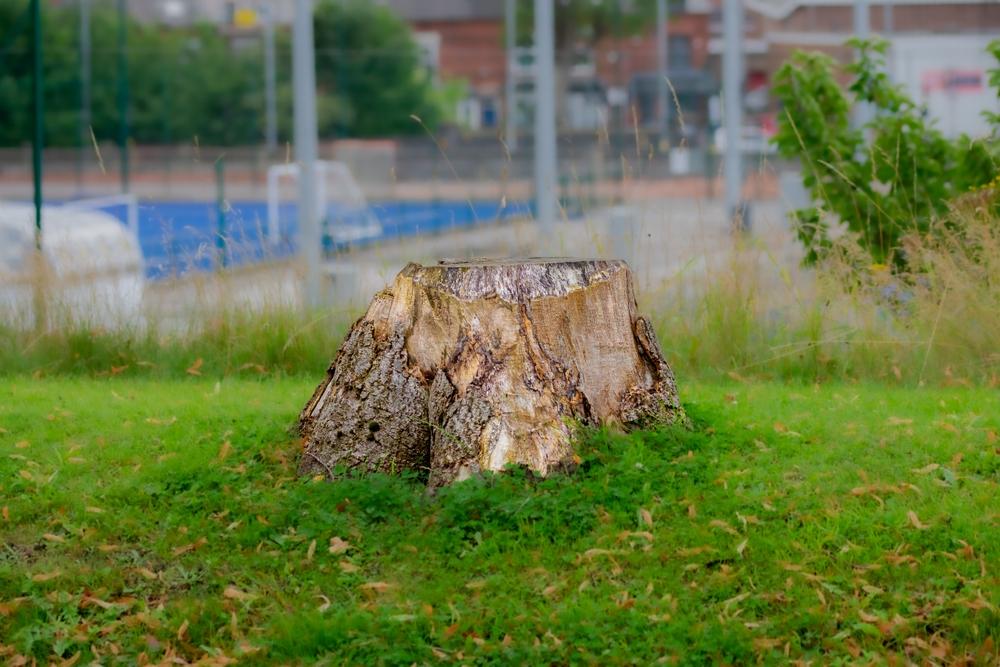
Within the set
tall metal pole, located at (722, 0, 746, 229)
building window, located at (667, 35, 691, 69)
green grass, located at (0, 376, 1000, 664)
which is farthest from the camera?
building window, located at (667, 35, 691, 69)

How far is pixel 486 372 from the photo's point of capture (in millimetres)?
5641

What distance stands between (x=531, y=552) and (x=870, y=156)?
5.71 metres

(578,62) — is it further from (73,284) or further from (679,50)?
(73,284)

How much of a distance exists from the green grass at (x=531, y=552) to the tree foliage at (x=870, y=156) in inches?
151

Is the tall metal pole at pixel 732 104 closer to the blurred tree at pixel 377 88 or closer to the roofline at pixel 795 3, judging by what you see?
the blurred tree at pixel 377 88

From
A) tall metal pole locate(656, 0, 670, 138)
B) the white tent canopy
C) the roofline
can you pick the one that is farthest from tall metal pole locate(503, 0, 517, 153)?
the white tent canopy

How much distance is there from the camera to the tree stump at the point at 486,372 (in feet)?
18.4

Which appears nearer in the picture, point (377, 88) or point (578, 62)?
point (377, 88)

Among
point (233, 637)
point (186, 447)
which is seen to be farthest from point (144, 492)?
point (233, 637)

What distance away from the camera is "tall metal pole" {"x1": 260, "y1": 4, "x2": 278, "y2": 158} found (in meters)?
38.5

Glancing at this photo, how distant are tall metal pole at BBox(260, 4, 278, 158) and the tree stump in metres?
32.5

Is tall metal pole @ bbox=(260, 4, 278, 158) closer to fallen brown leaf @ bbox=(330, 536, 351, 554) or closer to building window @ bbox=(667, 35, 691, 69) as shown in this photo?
building window @ bbox=(667, 35, 691, 69)

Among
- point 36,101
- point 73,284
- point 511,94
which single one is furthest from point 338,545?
point 511,94

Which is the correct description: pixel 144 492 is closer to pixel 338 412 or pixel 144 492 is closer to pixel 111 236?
pixel 338 412
